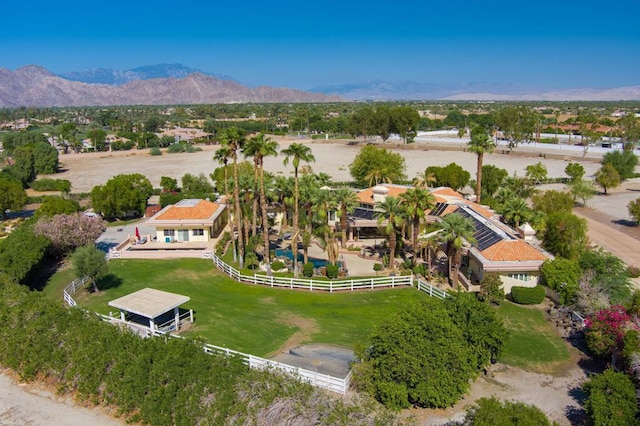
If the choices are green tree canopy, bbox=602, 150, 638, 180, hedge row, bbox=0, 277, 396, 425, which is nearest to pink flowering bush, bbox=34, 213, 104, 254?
hedge row, bbox=0, 277, 396, 425

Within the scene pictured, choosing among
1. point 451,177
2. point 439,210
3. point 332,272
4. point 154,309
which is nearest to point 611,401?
point 332,272

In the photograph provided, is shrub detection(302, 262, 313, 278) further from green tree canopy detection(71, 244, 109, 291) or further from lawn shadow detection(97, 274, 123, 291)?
green tree canopy detection(71, 244, 109, 291)

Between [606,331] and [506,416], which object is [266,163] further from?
[506,416]

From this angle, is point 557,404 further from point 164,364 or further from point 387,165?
point 387,165

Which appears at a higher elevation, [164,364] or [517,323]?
[164,364]

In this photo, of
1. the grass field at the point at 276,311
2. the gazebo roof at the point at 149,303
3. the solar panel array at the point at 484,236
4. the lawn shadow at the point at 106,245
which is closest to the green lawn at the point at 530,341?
the grass field at the point at 276,311

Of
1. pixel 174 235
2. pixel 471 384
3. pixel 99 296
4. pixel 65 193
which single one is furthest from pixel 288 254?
pixel 65 193

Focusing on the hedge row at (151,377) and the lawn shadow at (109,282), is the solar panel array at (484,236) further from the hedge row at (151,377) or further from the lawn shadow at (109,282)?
the lawn shadow at (109,282)
